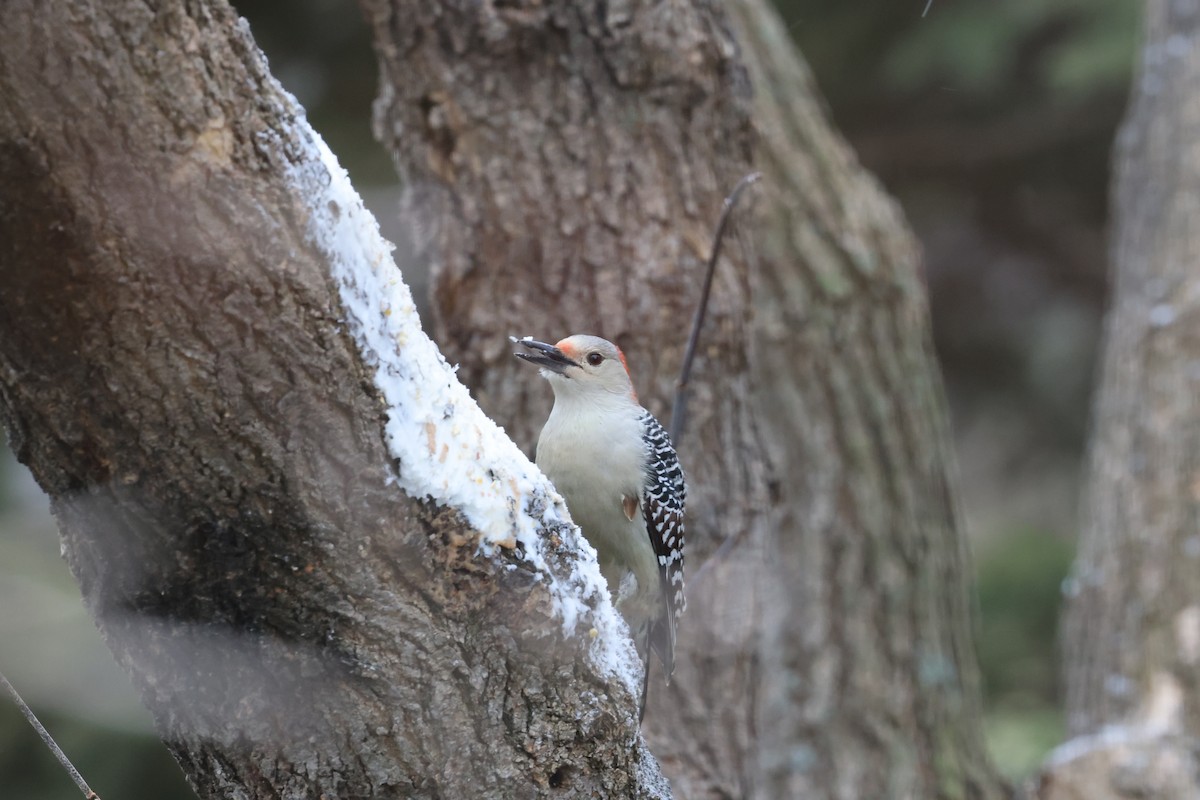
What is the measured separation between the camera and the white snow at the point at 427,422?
1731mm

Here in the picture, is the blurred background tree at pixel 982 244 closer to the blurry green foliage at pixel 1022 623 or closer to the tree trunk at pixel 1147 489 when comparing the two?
the blurry green foliage at pixel 1022 623

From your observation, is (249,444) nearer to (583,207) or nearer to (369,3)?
(583,207)

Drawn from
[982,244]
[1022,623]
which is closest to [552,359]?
[1022,623]

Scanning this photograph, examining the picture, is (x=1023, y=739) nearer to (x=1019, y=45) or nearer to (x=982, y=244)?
(x=982, y=244)

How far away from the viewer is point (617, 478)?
334cm

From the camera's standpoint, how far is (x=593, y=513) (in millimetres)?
3354

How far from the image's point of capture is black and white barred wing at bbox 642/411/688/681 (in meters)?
3.39

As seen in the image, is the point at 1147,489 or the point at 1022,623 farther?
the point at 1022,623

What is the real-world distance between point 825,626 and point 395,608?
3.44 meters

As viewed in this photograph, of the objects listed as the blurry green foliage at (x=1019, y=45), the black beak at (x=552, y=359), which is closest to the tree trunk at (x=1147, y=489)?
the blurry green foliage at (x=1019, y=45)

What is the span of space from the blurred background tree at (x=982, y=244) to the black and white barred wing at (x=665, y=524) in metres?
2.85

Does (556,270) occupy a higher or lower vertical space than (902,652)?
higher

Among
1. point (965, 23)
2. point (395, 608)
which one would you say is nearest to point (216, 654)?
point (395, 608)

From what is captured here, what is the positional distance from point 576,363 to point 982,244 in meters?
5.29
